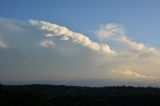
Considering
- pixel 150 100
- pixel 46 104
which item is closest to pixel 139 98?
pixel 150 100

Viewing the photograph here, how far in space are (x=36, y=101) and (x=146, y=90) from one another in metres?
100

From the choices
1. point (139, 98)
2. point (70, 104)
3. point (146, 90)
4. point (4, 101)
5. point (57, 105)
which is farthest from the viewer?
point (146, 90)

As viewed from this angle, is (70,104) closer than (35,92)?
No

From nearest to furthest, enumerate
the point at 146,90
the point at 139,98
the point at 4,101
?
the point at 4,101
the point at 139,98
the point at 146,90

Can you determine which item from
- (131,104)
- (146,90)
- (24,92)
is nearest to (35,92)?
(24,92)

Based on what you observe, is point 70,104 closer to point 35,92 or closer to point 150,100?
point 150,100

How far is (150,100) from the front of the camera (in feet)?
508

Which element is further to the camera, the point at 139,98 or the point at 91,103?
the point at 139,98

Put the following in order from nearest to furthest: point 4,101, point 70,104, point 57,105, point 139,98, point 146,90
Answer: point 4,101
point 57,105
point 70,104
point 139,98
point 146,90

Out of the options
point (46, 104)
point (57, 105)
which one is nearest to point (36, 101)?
point (46, 104)

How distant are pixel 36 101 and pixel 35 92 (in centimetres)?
356

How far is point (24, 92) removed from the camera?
3949 inches

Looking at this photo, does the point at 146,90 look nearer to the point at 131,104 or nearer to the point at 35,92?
the point at 131,104

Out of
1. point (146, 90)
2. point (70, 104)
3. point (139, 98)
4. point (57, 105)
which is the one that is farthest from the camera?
point (146, 90)
